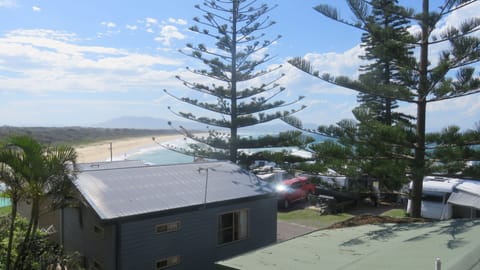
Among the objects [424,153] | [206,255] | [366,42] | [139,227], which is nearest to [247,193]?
[206,255]

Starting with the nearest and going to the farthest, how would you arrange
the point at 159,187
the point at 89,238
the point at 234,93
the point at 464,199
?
the point at 89,238, the point at 159,187, the point at 464,199, the point at 234,93

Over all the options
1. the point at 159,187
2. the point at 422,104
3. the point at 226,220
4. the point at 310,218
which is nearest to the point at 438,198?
the point at 310,218

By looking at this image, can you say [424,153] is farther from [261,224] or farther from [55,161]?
[55,161]

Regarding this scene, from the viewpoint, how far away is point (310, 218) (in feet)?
53.7

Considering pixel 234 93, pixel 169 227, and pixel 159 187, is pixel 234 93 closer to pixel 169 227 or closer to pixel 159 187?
pixel 159 187

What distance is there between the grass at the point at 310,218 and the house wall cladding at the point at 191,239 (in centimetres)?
491

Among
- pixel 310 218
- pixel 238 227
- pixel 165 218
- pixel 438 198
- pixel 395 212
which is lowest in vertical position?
pixel 310 218

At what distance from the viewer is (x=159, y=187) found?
9.43 meters

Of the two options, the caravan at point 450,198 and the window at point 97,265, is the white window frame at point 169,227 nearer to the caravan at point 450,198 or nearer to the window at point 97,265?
the window at point 97,265

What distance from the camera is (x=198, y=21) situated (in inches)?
745

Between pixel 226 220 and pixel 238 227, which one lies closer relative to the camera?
pixel 226 220

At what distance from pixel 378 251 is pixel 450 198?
10533 millimetres

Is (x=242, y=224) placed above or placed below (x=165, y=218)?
below

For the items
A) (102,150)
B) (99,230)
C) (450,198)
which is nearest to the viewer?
(99,230)
